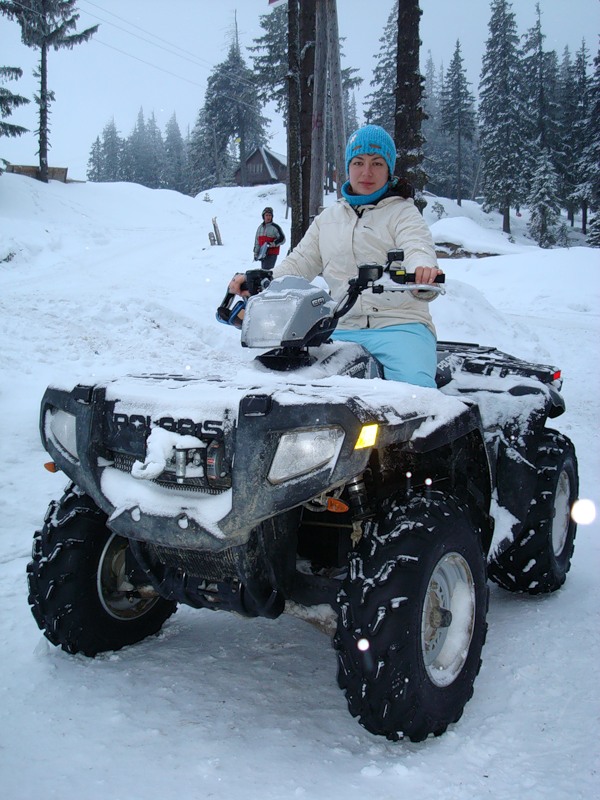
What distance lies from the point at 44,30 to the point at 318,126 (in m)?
29.3

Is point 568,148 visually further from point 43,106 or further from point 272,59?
point 43,106

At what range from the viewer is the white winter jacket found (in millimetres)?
3381

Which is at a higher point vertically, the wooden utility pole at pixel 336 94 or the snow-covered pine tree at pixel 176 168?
the snow-covered pine tree at pixel 176 168

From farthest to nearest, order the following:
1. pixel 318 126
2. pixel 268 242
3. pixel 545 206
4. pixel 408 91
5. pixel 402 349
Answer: pixel 545 206 < pixel 318 126 < pixel 268 242 < pixel 408 91 < pixel 402 349

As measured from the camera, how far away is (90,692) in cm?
261

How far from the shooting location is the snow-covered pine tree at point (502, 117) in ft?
163

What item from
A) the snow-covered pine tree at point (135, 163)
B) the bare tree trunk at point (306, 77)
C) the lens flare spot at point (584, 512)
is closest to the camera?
the lens flare spot at point (584, 512)

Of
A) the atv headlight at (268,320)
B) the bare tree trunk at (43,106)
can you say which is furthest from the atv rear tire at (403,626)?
the bare tree trunk at (43,106)

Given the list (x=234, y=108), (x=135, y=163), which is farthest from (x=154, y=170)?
(x=234, y=108)

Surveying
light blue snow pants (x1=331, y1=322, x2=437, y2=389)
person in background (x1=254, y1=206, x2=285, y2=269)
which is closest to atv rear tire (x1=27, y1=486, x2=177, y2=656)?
light blue snow pants (x1=331, y1=322, x2=437, y2=389)

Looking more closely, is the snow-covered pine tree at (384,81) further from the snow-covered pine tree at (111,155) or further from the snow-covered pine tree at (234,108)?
the snow-covered pine tree at (111,155)

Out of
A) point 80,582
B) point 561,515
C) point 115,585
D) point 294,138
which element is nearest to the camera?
point 80,582

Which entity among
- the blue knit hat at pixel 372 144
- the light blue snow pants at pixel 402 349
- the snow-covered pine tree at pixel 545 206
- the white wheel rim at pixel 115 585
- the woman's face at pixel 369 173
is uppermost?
the snow-covered pine tree at pixel 545 206

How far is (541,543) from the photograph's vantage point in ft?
11.3
